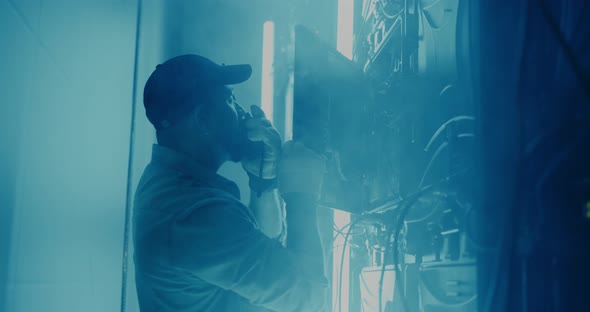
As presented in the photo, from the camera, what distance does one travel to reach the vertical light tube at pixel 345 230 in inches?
70.7

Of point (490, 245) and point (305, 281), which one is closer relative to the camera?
point (490, 245)

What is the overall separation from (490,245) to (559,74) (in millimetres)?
239

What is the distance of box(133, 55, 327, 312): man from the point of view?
1196 mm

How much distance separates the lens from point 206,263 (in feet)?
3.91

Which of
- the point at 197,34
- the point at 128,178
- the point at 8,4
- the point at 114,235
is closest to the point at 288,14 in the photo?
the point at 197,34

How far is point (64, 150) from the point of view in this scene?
1.54m

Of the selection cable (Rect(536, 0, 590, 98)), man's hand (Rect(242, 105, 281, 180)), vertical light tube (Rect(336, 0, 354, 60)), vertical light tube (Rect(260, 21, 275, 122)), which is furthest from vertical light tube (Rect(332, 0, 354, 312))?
cable (Rect(536, 0, 590, 98))

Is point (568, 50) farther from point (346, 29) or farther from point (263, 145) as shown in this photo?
point (346, 29)

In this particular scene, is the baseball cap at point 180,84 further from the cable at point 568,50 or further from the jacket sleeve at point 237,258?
the cable at point 568,50

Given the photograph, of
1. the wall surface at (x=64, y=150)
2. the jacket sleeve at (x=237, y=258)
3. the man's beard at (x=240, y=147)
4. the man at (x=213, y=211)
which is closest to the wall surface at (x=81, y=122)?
the wall surface at (x=64, y=150)

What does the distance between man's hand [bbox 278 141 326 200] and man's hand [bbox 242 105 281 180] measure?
0.11 m

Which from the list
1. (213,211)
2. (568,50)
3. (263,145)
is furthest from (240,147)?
(568,50)

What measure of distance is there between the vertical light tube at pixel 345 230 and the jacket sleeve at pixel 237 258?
499mm

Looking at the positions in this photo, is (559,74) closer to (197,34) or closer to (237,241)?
(237,241)
